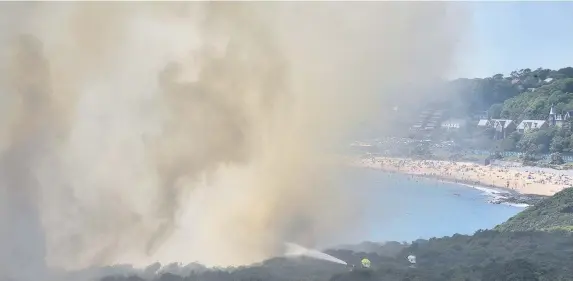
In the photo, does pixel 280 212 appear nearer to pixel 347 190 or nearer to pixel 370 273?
pixel 347 190

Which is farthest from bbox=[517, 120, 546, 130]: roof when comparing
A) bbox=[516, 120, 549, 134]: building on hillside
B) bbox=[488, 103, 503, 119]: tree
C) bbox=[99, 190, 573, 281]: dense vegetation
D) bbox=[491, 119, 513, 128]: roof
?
bbox=[99, 190, 573, 281]: dense vegetation

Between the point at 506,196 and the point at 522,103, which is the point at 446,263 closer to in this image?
the point at 506,196

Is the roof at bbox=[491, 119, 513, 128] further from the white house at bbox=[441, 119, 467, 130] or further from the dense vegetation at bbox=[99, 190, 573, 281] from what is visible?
the dense vegetation at bbox=[99, 190, 573, 281]

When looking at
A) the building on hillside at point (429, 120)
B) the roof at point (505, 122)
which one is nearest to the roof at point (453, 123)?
the building on hillside at point (429, 120)

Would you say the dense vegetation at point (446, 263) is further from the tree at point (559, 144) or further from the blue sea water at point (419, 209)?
the tree at point (559, 144)

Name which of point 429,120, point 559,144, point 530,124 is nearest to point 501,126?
point 530,124

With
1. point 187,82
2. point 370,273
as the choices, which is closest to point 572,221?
point 370,273
